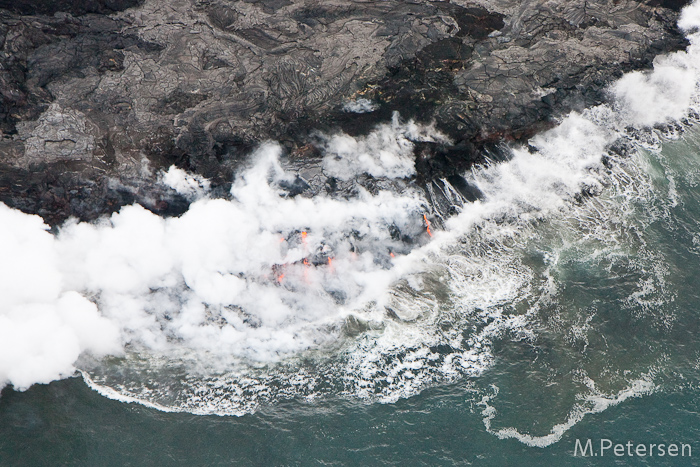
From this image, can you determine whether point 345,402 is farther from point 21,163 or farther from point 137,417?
point 21,163

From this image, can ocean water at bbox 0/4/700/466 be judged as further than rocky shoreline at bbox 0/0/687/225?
No

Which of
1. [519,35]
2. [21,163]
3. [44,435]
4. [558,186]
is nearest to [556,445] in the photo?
[558,186]
